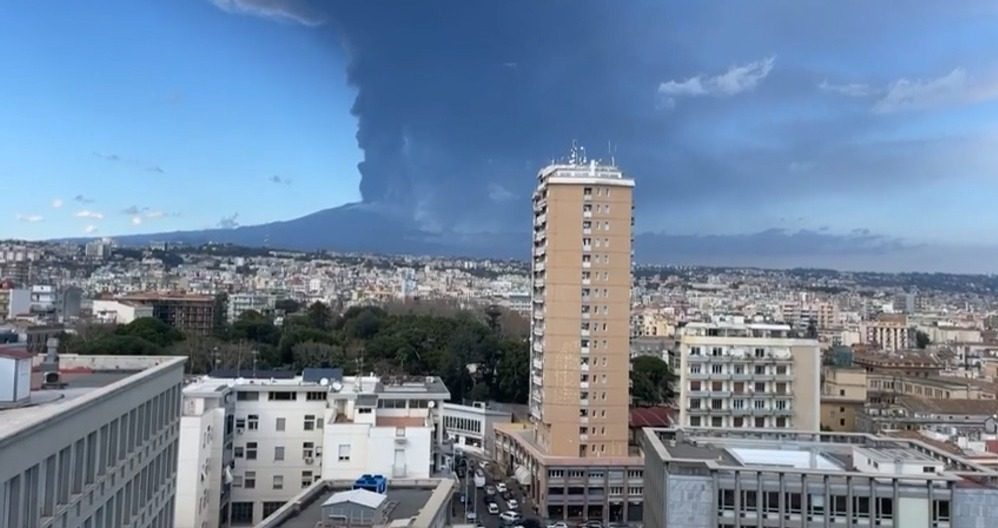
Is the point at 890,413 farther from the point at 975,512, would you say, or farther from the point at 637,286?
the point at 637,286

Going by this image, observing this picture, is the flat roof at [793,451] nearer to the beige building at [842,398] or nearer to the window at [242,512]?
the window at [242,512]

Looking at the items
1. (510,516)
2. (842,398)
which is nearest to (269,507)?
(510,516)

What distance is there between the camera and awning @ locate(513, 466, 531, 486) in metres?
26.7

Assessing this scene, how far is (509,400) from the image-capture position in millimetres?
37688

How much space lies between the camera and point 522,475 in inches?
1067

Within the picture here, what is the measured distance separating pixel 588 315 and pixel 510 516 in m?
6.31

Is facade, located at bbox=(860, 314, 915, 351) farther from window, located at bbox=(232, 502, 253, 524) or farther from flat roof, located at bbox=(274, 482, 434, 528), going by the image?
flat roof, located at bbox=(274, 482, 434, 528)

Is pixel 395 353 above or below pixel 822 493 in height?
Answer: below

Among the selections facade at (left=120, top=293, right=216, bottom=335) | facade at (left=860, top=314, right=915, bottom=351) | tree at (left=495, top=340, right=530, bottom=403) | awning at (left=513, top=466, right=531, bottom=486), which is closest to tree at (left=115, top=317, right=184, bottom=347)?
tree at (left=495, top=340, right=530, bottom=403)

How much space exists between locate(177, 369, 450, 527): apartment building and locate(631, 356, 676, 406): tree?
17831 millimetres

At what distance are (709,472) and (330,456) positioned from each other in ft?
24.7

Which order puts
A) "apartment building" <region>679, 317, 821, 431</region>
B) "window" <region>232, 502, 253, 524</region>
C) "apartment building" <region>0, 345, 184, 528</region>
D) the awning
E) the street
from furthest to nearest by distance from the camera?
the awning → "apartment building" <region>679, 317, 821, 431</region> → the street → "window" <region>232, 502, 253, 524</region> → "apartment building" <region>0, 345, 184, 528</region>

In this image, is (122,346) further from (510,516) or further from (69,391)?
(69,391)

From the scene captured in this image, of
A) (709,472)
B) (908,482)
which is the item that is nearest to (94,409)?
(709,472)
